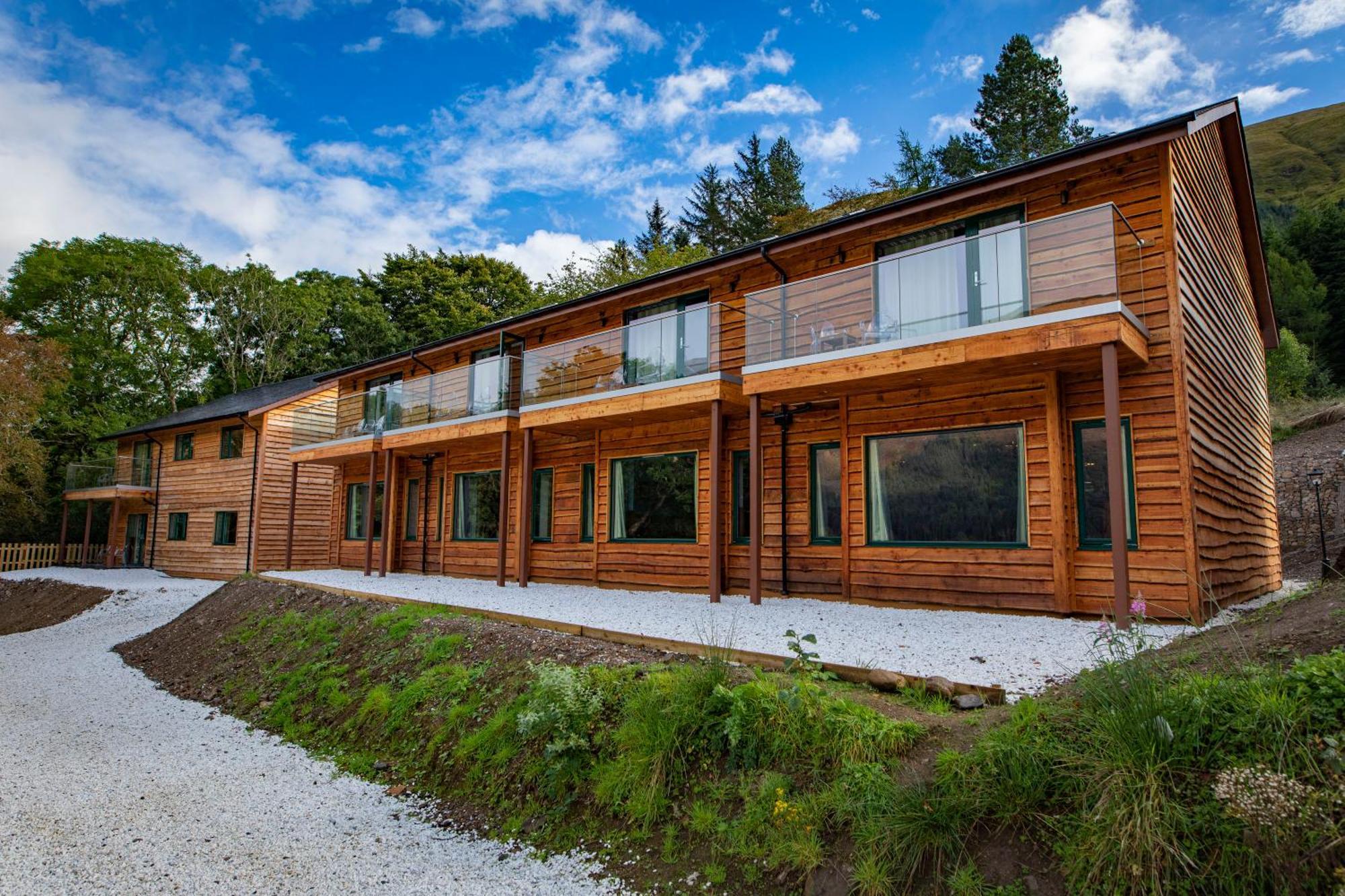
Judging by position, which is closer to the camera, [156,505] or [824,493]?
[824,493]

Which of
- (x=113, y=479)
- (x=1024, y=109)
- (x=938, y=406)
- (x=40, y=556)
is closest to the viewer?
(x=938, y=406)

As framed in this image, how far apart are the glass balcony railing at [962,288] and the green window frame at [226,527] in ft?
62.4

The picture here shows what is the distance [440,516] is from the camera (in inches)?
681

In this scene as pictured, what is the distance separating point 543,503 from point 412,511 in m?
5.06

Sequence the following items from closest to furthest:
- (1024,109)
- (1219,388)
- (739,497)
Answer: (1219,388) → (739,497) → (1024,109)

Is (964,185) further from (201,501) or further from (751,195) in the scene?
(751,195)

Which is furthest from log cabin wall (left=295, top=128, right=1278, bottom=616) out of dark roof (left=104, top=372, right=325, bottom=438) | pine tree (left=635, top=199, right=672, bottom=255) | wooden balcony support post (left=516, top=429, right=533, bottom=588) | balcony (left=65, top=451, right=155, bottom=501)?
pine tree (left=635, top=199, right=672, bottom=255)

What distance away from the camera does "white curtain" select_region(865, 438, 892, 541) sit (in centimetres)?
1002

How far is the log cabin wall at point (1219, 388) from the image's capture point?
8.55 meters

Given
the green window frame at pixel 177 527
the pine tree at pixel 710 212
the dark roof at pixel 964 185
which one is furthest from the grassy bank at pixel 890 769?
the pine tree at pixel 710 212

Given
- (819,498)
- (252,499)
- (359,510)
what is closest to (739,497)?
(819,498)

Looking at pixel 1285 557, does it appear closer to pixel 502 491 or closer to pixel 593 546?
pixel 593 546

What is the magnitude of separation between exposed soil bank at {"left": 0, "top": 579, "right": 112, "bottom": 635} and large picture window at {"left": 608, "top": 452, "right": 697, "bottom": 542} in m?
14.1

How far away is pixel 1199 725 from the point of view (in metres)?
3.07
